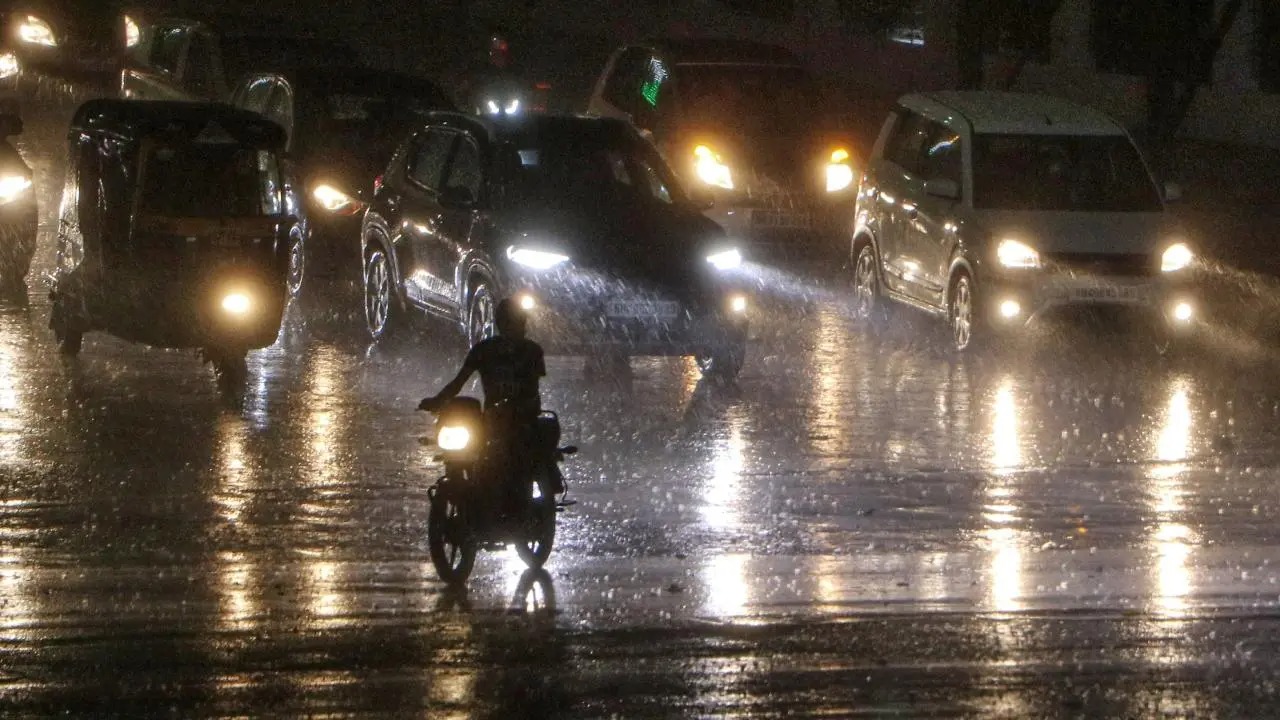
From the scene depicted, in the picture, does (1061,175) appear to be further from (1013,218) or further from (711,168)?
(711,168)

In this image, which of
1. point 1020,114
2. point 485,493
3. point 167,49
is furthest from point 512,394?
point 167,49

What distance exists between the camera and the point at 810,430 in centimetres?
1258

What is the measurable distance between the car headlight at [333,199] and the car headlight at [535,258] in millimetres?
3909

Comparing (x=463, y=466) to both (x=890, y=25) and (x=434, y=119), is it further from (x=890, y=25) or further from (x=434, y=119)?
(x=890, y=25)

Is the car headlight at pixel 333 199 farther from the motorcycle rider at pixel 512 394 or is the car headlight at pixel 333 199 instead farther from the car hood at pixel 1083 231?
the motorcycle rider at pixel 512 394

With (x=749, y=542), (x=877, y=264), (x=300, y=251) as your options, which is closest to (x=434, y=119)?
(x=300, y=251)

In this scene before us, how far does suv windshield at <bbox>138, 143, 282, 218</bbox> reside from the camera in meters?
13.3

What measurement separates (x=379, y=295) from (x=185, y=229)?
2.88 metres

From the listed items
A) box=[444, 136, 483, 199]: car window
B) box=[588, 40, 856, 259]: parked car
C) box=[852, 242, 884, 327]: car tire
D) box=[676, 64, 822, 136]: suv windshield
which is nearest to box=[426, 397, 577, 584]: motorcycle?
box=[444, 136, 483, 199]: car window

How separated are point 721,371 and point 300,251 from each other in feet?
15.5

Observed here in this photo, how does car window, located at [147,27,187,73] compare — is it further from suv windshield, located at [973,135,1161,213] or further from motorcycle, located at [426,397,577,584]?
motorcycle, located at [426,397,577,584]

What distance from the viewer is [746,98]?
67.4ft

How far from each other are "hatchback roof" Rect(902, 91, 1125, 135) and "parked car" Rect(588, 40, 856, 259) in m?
2.43

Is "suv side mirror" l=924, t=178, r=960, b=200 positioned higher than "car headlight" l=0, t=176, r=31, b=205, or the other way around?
"suv side mirror" l=924, t=178, r=960, b=200
